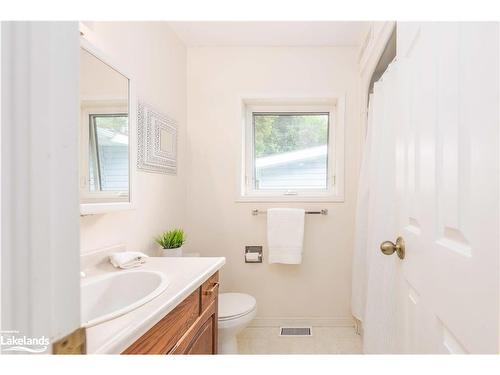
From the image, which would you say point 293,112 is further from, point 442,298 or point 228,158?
point 442,298

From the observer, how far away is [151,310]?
0.79m

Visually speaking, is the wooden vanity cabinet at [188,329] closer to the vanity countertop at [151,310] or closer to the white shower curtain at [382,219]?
the vanity countertop at [151,310]

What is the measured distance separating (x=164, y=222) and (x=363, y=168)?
144 centimetres

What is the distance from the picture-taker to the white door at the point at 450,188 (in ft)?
1.49

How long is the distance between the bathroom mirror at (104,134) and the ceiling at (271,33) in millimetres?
993

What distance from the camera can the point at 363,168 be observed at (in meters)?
1.93

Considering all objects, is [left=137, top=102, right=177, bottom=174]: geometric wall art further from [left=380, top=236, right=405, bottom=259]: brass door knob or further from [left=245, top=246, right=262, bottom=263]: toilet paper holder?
[left=380, top=236, right=405, bottom=259]: brass door knob

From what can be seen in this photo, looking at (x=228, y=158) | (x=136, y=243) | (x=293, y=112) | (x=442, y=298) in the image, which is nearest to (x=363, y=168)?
(x=293, y=112)

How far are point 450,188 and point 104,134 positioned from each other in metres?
1.25

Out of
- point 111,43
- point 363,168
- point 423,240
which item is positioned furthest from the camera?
→ point 363,168

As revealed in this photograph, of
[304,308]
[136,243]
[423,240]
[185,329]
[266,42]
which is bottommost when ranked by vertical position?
[304,308]

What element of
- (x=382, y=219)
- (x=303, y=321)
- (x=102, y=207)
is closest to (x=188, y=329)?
(x=102, y=207)

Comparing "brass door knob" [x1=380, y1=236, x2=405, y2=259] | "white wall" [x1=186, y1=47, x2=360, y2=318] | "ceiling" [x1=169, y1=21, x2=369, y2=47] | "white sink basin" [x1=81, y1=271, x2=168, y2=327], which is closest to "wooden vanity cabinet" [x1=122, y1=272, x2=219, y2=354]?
→ "white sink basin" [x1=81, y1=271, x2=168, y2=327]

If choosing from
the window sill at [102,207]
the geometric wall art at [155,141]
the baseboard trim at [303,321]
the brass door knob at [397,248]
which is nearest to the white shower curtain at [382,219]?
the brass door knob at [397,248]
